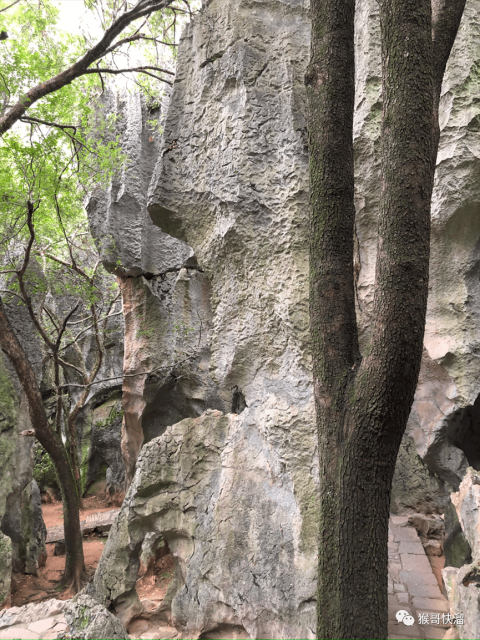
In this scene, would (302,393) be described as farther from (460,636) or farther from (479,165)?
(479,165)

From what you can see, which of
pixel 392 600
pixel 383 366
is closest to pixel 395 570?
pixel 392 600

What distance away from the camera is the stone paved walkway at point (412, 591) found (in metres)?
4.47

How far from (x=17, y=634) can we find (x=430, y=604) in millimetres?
3905

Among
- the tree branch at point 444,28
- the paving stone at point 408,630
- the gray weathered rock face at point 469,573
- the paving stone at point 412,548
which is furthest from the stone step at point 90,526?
the tree branch at point 444,28

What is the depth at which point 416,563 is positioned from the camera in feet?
20.1

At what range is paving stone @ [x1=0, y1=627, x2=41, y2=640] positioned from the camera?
163 inches

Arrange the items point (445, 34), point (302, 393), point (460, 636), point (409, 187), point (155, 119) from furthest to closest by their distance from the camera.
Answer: point (155, 119) → point (302, 393) → point (460, 636) → point (445, 34) → point (409, 187)

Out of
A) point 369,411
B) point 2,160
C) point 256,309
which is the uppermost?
point 2,160

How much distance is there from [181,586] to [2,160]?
610 cm

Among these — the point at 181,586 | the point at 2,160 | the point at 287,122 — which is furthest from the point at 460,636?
the point at 2,160

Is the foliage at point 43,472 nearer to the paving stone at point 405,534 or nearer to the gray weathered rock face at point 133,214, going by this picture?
the gray weathered rock face at point 133,214

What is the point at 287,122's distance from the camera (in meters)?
4.69

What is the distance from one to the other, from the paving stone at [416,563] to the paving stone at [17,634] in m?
4.16

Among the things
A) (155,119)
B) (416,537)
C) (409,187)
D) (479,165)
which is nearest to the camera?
(409,187)
